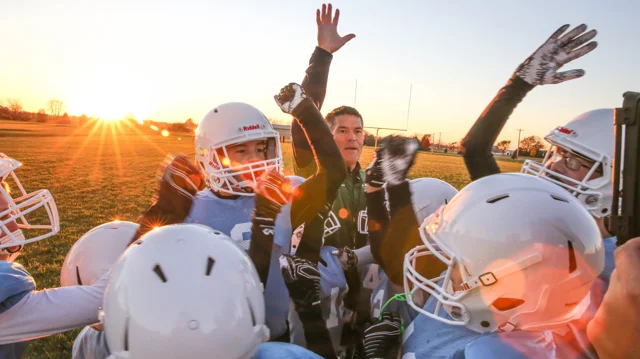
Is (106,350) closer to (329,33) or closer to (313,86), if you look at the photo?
(313,86)

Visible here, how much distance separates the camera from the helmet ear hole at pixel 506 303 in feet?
7.20

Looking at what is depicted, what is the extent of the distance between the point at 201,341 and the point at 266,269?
114 cm

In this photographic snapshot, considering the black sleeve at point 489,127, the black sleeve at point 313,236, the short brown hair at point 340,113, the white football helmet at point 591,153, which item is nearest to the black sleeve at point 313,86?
the short brown hair at point 340,113

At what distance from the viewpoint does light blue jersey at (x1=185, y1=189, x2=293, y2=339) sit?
3322 mm

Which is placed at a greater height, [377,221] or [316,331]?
[377,221]

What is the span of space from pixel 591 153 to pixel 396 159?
142 cm

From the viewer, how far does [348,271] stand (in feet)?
12.9

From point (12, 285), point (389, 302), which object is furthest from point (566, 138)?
point (12, 285)

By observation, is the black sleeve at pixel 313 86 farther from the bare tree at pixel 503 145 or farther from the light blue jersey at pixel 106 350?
the bare tree at pixel 503 145

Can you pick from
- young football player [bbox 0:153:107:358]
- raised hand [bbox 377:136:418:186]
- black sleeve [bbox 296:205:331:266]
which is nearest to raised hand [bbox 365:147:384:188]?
raised hand [bbox 377:136:418:186]

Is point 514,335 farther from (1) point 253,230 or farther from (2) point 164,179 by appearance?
(2) point 164,179

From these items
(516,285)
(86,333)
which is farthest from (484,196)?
(86,333)

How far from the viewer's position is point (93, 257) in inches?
128

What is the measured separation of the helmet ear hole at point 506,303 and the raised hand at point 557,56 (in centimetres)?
204
